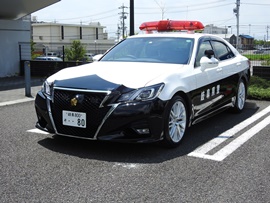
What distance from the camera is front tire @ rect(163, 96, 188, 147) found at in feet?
14.2

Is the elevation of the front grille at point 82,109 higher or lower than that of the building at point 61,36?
lower

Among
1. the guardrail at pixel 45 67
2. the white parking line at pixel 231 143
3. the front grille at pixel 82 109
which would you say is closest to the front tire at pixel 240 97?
the white parking line at pixel 231 143

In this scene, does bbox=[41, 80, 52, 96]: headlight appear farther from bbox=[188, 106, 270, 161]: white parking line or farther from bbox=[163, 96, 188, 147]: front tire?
bbox=[188, 106, 270, 161]: white parking line

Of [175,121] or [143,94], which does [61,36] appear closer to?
[175,121]

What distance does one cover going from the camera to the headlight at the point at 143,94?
13.4 ft

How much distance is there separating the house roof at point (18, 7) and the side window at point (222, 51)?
347 inches

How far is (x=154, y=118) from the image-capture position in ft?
13.5

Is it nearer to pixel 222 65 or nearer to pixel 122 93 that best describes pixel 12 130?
pixel 122 93

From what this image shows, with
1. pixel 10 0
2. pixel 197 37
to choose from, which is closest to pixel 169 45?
pixel 197 37

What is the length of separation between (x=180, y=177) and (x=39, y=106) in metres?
2.05

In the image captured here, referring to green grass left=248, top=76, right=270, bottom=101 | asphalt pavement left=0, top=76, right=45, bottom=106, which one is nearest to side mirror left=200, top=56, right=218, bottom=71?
green grass left=248, top=76, right=270, bottom=101

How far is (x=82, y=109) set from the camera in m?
4.14

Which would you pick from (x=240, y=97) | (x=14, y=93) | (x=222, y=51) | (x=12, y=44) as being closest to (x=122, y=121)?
(x=222, y=51)

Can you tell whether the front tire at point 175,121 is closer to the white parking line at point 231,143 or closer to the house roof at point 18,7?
the white parking line at point 231,143
